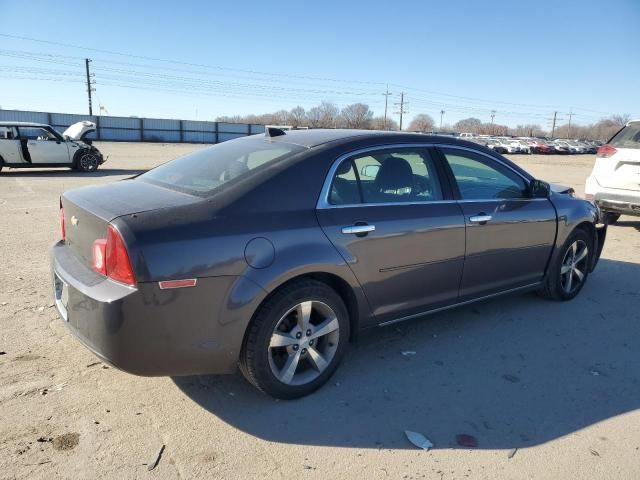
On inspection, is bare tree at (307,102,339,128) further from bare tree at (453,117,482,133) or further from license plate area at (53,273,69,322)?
license plate area at (53,273,69,322)

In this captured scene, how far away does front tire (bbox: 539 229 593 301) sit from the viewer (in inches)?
188

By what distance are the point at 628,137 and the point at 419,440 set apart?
718 cm

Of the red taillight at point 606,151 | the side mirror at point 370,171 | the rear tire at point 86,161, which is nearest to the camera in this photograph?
the side mirror at point 370,171

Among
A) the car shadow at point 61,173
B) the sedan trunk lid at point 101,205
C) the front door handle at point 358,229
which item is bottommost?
the car shadow at point 61,173

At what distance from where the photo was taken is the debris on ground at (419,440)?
8.82 feet

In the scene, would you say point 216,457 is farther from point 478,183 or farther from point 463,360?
point 478,183

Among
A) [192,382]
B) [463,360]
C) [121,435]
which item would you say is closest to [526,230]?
[463,360]

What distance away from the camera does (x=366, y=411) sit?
300cm

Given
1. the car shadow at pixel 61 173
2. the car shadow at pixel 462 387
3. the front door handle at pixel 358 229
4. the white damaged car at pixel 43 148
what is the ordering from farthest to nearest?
the car shadow at pixel 61 173 → the white damaged car at pixel 43 148 → the front door handle at pixel 358 229 → the car shadow at pixel 462 387

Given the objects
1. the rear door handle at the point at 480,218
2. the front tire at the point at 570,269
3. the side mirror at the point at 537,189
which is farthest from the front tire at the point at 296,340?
the front tire at the point at 570,269

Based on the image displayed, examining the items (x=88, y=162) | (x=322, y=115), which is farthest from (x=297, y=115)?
(x=88, y=162)

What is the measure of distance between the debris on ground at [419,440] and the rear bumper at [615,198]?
652 cm

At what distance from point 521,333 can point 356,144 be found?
7.20 ft

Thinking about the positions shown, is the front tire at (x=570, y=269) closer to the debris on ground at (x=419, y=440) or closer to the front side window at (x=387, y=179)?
the front side window at (x=387, y=179)
